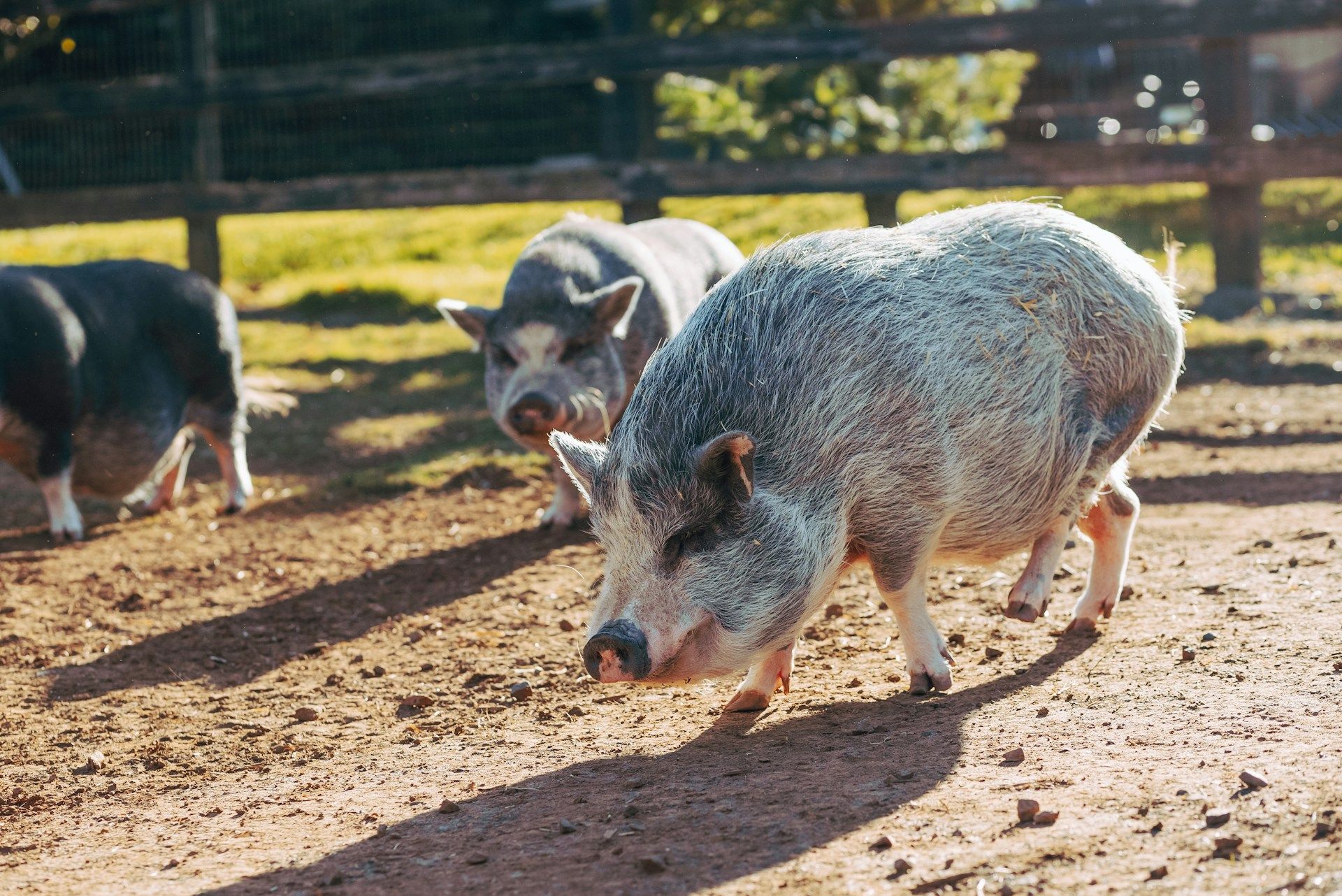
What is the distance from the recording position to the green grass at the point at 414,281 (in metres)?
8.02

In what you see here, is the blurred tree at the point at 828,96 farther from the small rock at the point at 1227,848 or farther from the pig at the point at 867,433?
the small rock at the point at 1227,848

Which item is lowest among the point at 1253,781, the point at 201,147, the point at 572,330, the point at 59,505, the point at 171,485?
the point at 171,485

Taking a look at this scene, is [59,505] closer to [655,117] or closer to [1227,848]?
[655,117]

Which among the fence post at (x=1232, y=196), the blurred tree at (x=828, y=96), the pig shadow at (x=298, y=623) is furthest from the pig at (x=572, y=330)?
the blurred tree at (x=828, y=96)

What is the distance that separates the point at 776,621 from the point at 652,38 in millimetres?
6995

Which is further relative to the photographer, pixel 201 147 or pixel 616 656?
pixel 201 147

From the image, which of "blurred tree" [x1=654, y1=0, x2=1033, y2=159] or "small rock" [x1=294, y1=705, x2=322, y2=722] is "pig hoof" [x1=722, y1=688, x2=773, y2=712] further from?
"blurred tree" [x1=654, y1=0, x2=1033, y2=159]

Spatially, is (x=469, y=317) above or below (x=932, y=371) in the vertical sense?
below

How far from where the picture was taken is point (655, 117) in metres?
10.2

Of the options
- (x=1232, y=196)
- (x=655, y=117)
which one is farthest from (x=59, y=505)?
(x=1232, y=196)

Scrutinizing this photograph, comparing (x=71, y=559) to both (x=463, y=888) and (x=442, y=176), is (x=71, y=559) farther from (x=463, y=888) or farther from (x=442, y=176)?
(x=442, y=176)

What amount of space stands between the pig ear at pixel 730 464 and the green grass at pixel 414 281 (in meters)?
1.98

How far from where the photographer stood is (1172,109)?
53.7ft

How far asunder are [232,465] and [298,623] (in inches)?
80.5
